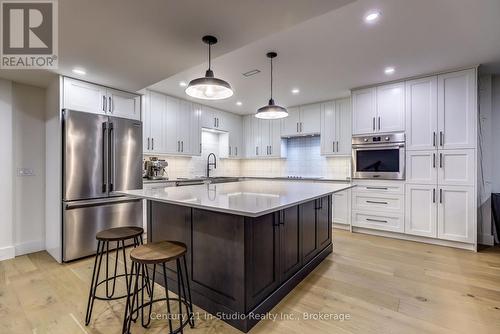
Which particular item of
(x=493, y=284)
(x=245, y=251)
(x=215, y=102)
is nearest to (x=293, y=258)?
(x=245, y=251)

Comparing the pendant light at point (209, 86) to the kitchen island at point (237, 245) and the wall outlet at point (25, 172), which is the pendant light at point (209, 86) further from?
the wall outlet at point (25, 172)

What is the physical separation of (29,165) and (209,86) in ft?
9.88

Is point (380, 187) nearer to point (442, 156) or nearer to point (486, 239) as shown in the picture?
point (442, 156)

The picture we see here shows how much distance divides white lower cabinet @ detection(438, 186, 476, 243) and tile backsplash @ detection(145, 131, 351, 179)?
1767mm

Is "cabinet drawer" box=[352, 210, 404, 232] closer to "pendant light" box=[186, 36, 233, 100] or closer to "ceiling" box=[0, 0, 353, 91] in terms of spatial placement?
"pendant light" box=[186, 36, 233, 100]

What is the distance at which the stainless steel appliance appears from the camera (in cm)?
379

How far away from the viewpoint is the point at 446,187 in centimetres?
345

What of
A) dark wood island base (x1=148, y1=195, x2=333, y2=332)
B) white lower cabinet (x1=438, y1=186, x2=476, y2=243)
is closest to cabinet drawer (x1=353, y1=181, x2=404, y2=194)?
white lower cabinet (x1=438, y1=186, x2=476, y2=243)

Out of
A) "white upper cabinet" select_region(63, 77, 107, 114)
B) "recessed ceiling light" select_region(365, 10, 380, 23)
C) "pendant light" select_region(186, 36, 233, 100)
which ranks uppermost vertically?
"recessed ceiling light" select_region(365, 10, 380, 23)

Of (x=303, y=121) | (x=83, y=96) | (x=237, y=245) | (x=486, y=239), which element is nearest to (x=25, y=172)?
(x=83, y=96)

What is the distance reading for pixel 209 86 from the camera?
2141mm

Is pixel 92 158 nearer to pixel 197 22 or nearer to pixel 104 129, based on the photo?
pixel 104 129

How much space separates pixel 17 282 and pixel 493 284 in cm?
477

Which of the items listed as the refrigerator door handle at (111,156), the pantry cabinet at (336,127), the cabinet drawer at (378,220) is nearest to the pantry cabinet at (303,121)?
the pantry cabinet at (336,127)
